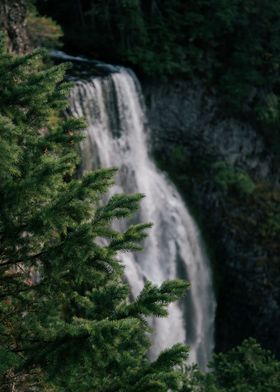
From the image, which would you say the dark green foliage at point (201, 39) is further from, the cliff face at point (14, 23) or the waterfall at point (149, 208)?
the cliff face at point (14, 23)

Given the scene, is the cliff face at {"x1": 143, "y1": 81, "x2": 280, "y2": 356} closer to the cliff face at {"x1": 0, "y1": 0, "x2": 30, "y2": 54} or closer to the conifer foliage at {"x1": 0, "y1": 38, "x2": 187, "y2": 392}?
the cliff face at {"x1": 0, "y1": 0, "x2": 30, "y2": 54}

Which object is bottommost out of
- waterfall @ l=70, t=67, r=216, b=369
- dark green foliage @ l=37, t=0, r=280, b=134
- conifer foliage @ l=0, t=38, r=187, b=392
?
conifer foliage @ l=0, t=38, r=187, b=392

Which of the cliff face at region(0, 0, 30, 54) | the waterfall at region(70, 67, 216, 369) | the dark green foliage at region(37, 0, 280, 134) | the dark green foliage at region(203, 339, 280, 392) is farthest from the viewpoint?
the dark green foliage at region(37, 0, 280, 134)

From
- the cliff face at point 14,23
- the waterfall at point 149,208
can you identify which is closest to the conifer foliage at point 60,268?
the cliff face at point 14,23

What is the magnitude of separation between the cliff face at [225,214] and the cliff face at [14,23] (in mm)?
6179

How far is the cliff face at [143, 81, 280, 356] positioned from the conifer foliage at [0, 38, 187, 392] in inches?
485

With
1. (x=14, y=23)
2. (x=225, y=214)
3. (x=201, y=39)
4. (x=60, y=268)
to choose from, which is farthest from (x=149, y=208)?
(x=60, y=268)

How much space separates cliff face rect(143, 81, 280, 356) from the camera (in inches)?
669

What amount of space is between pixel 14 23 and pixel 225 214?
373 inches

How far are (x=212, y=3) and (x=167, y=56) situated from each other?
101 inches

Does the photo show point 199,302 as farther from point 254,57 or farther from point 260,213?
point 254,57

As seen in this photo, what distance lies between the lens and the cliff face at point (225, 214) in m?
17.0

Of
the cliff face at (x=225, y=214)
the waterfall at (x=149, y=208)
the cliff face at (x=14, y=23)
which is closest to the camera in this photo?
the cliff face at (x=14, y=23)

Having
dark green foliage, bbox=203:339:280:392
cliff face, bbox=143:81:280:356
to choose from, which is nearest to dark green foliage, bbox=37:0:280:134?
cliff face, bbox=143:81:280:356
